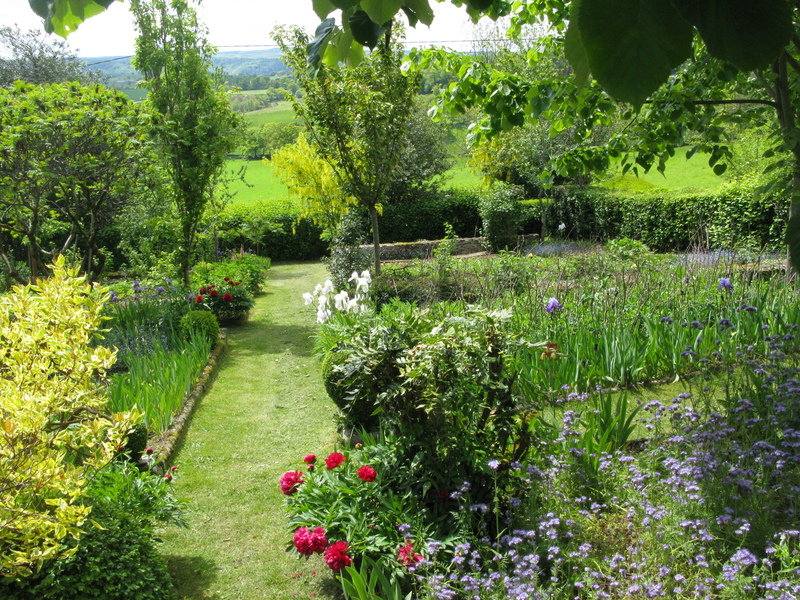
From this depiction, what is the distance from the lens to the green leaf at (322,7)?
97 centimetres

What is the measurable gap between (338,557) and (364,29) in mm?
2358

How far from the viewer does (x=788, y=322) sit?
5246 millimetres

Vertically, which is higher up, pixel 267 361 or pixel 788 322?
pixel 788 322

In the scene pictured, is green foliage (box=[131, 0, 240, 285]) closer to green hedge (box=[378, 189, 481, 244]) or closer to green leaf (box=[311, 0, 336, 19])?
green hedge (box=[378, 189, 481, 244])

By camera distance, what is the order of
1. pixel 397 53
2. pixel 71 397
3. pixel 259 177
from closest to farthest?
pixel 71 397
pixel 397 53
pixel 259 177

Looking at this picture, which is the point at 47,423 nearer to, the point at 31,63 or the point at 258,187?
the point at 31,63

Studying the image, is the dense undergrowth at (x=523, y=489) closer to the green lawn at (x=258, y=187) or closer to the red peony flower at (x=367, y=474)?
the red peony flower at (x=367, y=474)

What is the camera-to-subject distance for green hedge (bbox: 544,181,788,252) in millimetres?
11312

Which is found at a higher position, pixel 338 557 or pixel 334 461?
pixel 334 461

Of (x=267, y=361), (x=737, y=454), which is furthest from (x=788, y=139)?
(x=267, y=361)

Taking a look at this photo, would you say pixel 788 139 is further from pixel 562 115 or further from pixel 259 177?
pixel 259 177

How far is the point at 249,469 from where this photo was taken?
15.2ft

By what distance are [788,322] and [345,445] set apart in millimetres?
4032

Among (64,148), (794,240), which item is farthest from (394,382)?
(64,148)
